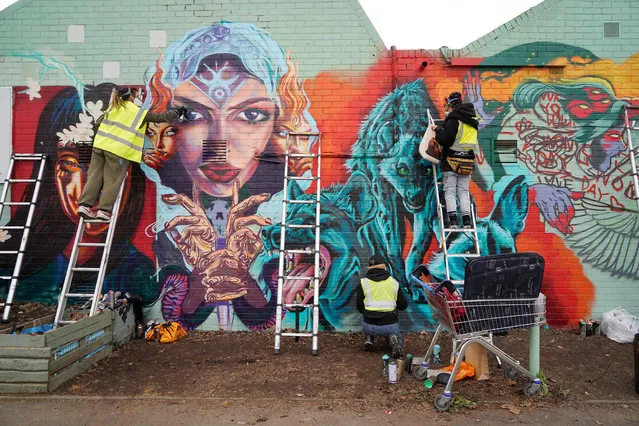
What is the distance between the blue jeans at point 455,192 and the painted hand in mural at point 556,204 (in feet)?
4.21

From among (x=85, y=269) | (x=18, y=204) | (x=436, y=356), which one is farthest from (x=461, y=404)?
(x=18, y=204)

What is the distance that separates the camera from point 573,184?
706 cm

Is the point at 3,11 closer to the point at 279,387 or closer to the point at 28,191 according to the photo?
the point at 28,191

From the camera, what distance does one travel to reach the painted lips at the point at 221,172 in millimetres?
7121

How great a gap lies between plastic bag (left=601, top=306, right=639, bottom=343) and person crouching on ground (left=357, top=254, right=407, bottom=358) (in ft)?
10.1

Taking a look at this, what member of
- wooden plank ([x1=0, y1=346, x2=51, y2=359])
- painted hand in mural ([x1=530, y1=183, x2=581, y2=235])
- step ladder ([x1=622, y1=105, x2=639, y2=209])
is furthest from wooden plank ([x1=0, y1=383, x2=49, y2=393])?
step ladder ([x1=622, y1=105, x2=639, y2=209])

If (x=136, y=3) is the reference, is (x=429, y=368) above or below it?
below

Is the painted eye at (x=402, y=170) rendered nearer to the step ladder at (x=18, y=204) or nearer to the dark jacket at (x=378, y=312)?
the dark jacket at (x=378, y=312)

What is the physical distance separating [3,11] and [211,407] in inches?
270

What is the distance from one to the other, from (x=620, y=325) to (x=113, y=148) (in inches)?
292

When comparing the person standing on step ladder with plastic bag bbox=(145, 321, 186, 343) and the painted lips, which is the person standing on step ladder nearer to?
the painted lips

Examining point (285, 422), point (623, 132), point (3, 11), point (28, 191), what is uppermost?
point (3, 11)

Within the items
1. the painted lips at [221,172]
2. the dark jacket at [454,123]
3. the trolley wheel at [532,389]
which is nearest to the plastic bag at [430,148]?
the dark jacket at [454,123]

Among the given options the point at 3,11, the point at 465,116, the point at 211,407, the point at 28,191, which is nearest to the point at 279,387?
the point at 211,407
